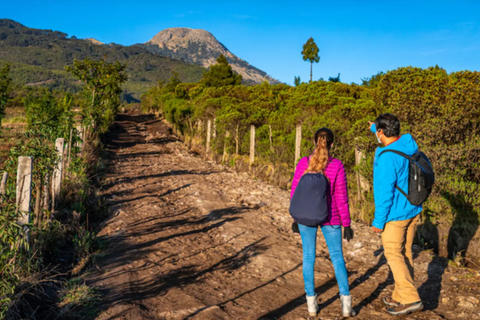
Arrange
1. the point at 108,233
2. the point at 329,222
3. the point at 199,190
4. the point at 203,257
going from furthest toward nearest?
1. the point at 199,190
2. the point at 108,233
3. the point at 203,257
4. the point at 329,222

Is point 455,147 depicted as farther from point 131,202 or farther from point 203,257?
point 131,202

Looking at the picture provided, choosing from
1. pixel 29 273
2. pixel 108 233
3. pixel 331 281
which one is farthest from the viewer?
pixel 108 233

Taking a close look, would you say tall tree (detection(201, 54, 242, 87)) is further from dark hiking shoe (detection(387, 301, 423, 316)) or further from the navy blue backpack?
dark hiking shoe (detection(387, 301, 423, 316))

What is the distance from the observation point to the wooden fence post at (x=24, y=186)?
370cm

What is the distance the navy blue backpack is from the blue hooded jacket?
1.56 feet

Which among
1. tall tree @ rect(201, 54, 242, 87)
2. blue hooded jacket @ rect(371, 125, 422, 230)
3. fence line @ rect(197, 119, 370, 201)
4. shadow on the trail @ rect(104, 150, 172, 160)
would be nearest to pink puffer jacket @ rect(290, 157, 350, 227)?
blue hooded jacket @ rect(371, 125, 422, 230)

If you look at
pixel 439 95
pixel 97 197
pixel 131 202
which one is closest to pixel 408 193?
pixel 439 95

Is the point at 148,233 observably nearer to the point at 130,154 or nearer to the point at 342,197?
the point at 342,197

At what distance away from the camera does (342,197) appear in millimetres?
3076

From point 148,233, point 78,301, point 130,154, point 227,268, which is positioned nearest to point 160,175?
point 148,233

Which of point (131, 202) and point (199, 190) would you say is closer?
point (131, 202)

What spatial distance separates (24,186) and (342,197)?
3292 millimetres

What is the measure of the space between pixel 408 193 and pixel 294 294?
164 centimetres

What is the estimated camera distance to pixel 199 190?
8383 mm
